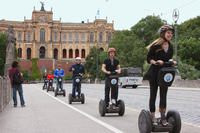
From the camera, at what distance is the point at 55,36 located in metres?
112

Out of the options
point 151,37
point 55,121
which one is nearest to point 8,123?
point 55,121

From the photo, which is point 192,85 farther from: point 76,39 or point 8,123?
point 76,39

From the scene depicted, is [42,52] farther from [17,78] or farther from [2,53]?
[17,78]

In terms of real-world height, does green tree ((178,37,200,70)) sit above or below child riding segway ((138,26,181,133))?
above

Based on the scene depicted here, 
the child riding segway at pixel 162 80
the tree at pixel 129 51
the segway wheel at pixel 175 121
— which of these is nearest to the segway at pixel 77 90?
the child riding segway at pixel 162 80

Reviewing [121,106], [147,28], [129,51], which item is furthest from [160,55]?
[147,28]

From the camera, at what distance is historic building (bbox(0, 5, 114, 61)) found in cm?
10823

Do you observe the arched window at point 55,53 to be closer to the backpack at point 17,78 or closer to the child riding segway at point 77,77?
the child riding segway at point 77,77

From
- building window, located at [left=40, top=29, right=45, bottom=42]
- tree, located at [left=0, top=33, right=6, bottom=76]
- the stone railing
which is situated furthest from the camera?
building window, located at [left=40, top=29, right=45, bottom=42]

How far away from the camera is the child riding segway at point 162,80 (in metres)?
6.50

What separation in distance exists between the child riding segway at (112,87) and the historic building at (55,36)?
99069 mm

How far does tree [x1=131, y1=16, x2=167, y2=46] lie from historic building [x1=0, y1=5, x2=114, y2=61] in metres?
23.7

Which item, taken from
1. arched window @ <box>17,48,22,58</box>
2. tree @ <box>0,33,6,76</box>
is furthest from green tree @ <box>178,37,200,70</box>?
arched window @ <box>17,48,22,58</box>

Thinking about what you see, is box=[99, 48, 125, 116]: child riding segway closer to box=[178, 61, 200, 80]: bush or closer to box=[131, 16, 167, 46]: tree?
box=[178, 61, 200, 80]: bush
